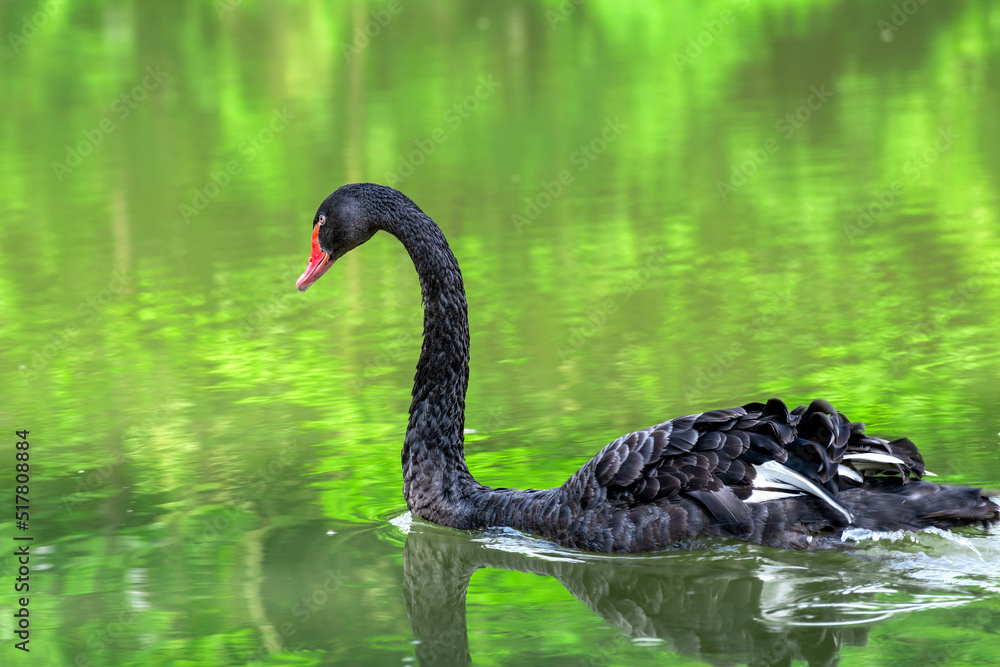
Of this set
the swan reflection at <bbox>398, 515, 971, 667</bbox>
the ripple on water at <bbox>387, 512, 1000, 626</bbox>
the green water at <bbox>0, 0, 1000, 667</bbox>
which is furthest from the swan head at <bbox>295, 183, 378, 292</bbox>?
the ripple on water at <bbox>387, 512, 1000, 626</bbox>

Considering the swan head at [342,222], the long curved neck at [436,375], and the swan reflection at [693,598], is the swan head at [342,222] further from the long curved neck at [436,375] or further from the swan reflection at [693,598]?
the swan reflection at [693,598]

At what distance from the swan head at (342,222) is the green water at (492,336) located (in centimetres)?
109

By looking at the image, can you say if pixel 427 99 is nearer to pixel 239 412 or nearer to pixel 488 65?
pixel 488 65

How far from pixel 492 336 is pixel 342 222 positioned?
8.56 ft

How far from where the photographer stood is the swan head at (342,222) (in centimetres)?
636

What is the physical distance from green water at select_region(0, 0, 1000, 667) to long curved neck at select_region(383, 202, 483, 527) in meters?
0.25

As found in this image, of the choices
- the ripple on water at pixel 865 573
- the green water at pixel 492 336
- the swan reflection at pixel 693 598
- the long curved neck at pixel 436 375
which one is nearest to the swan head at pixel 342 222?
the long curved neck at pixel 436 375

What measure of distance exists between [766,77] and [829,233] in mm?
9015

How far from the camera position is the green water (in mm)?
5023

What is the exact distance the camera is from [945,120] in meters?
15.6

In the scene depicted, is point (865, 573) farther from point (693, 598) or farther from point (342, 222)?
point (342, 222)

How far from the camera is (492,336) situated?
8.84 m

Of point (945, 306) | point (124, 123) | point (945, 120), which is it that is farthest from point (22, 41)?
point (945, 306)

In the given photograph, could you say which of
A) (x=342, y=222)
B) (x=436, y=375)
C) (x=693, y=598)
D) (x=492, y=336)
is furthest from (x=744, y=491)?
(x=492, y=336)
